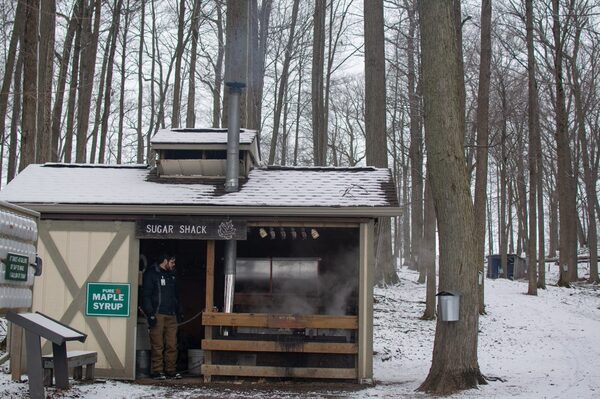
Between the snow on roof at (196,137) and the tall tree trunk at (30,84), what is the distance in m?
2.75

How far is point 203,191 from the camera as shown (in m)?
10.1

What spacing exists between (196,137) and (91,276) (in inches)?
107

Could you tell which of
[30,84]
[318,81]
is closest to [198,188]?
[30,84]

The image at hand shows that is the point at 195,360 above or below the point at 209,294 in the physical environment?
below

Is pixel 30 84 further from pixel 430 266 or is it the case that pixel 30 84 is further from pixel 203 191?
pixel 430 266

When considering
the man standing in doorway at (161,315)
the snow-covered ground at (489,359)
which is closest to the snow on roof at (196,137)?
the man standing in doorway at (161,315)

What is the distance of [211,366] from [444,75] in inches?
204

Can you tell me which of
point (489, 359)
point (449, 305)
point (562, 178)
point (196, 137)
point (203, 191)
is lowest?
point (489, 359)

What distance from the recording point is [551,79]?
99.5ft

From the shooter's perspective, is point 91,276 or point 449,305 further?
point 91,276

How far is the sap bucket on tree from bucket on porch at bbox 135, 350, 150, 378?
4452 mm

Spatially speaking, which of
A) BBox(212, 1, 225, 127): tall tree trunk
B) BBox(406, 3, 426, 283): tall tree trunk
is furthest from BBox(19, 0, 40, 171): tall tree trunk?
BBox(212, 1, 225, 127): tall tree trunk

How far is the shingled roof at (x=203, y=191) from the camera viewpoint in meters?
9.41

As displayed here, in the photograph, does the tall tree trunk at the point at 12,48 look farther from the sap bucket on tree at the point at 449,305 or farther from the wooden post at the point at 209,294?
the sap bucket on tree at the point at 449,305
